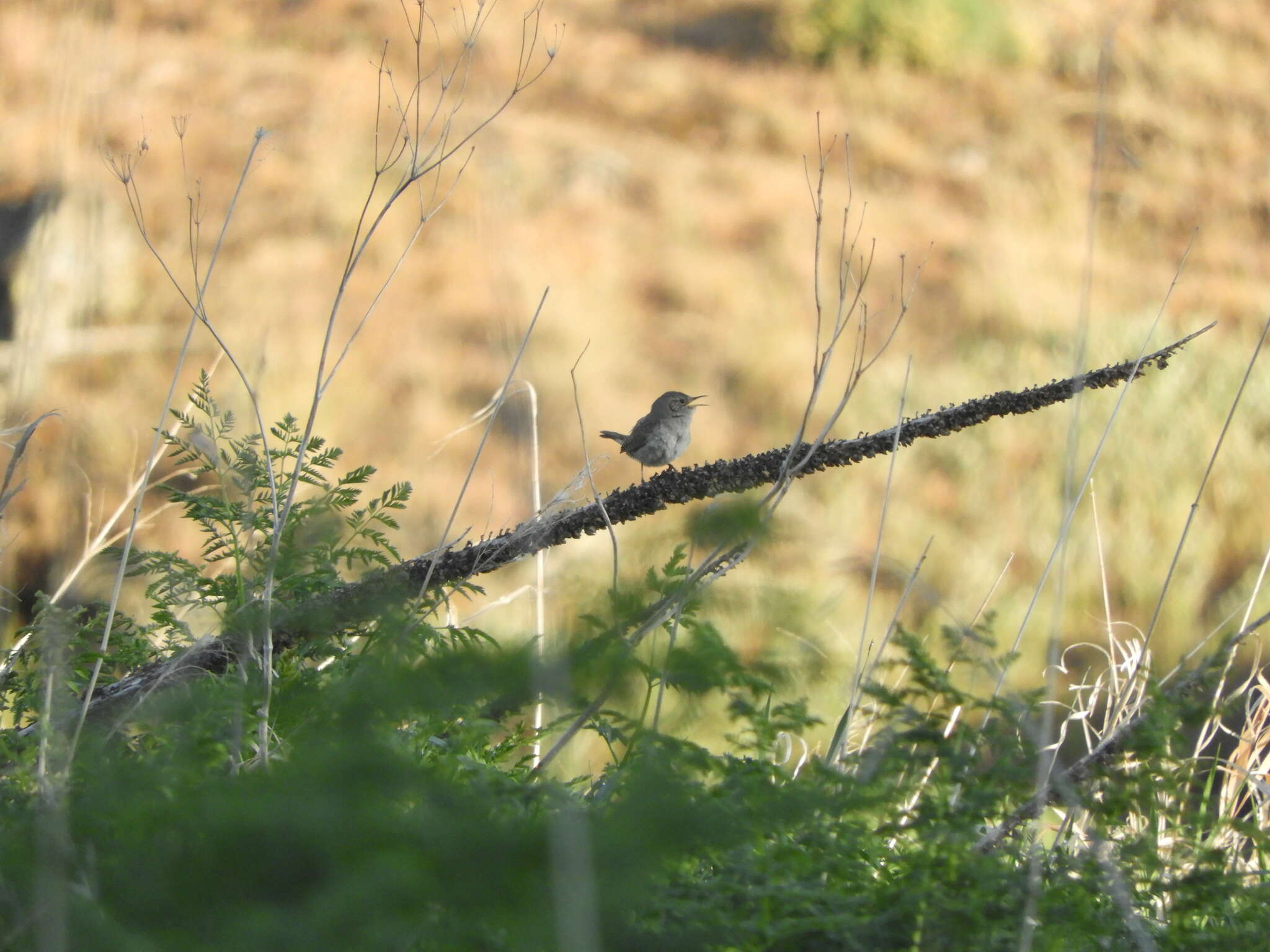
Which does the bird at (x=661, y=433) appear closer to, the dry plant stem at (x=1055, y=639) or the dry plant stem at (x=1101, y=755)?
the dry plant stem at (x=1055, y=639)

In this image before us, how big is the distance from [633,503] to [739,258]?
11228mm

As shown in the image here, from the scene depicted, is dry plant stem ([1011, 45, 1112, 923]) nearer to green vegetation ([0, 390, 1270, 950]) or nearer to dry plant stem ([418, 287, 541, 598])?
green vegetation ([0, 390, 1270, 950])

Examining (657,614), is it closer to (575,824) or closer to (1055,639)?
(575,824)

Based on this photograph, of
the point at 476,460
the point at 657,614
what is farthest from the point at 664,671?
the point at 476,460

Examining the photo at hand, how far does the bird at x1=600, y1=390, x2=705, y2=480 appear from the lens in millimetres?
3748

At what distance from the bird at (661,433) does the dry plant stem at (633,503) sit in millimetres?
1594

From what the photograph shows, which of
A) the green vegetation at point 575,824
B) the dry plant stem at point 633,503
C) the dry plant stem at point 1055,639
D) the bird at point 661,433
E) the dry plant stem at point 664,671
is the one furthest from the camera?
the bird at point 661,433

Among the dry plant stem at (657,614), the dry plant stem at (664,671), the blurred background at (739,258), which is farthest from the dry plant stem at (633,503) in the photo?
the blurred background at (739,258)

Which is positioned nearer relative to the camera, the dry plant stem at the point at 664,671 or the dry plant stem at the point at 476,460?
the dry plant stem at the point at 664,671

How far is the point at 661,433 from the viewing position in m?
3.75

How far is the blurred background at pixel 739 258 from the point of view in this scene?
902cm

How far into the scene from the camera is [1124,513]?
9773mm

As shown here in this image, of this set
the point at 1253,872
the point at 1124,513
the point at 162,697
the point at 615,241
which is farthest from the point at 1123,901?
the point at 615,241

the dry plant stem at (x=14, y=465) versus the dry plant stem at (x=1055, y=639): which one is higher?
the dry plant stem at (x=14, y=465)
